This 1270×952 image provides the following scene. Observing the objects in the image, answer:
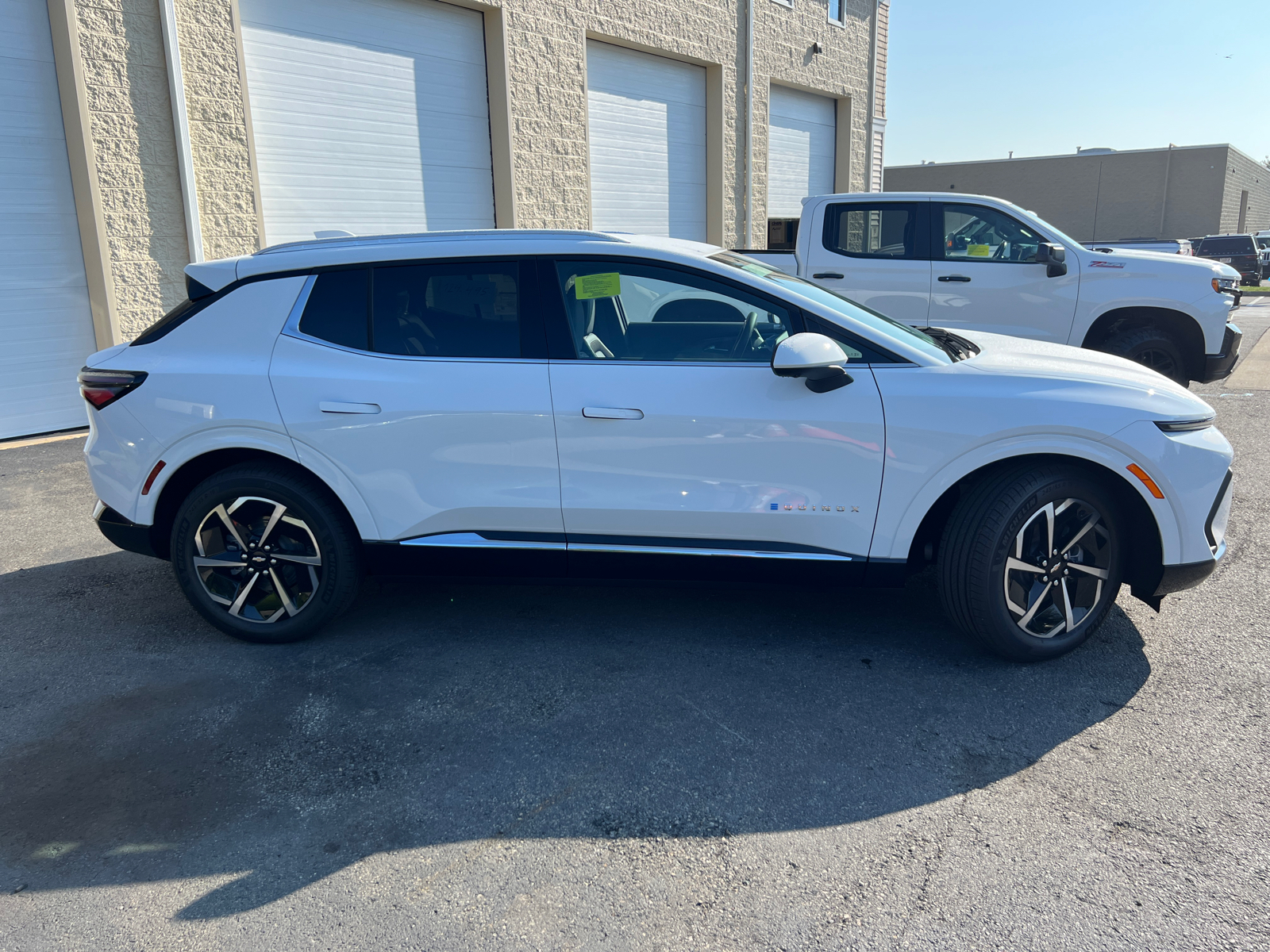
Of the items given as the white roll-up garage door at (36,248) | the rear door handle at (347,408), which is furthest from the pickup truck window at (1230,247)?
the rear door handle at (347,408)

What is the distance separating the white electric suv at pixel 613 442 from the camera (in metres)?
3.53

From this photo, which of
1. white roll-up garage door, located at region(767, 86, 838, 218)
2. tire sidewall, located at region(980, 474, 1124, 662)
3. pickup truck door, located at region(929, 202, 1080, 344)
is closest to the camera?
tire sidewall, located at region(980, 474, 1124, 662)

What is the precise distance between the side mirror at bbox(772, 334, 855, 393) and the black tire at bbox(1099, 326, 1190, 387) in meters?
5.90

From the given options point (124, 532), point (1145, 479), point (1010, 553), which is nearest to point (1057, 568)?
point (1010, 553)

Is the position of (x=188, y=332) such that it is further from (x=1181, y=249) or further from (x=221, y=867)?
(x=1181, y=249)

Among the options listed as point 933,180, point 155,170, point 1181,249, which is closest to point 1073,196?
point 933,180

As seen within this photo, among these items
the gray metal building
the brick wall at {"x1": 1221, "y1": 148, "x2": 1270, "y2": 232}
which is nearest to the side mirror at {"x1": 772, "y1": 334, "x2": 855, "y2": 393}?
the gray metal building

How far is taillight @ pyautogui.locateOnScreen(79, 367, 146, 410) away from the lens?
12.8 feet

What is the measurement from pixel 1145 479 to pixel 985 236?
17.8ft

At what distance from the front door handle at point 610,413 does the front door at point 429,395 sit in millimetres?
168

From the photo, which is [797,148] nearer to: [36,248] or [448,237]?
[36,248]

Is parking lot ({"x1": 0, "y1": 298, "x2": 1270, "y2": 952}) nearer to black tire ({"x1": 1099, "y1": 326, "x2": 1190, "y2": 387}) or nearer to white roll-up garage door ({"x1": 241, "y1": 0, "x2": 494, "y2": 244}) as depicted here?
black tire ({"x1": 1099, "y1": 326, "x2": 1190, "y2": 387})

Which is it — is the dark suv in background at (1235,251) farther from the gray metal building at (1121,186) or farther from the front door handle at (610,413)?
the front door handle at (610,413)

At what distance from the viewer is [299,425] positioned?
12.4 ft
